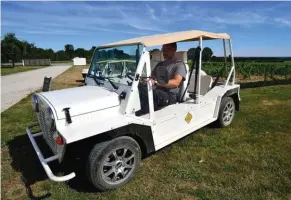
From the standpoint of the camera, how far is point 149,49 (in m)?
3.60

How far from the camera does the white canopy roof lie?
368cm

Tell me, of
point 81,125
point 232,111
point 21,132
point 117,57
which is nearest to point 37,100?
point 81,125

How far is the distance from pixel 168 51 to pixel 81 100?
2.00m

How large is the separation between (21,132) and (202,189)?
177 inches

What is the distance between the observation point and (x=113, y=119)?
10.9ft

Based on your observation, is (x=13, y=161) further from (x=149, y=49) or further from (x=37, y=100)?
(x=149, y=49)

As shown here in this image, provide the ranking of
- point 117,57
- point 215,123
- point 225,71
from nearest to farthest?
point 117,57 → point 215,123 → point 225,71

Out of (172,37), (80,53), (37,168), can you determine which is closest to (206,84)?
(172,37)

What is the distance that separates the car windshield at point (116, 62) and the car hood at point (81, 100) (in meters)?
0.35

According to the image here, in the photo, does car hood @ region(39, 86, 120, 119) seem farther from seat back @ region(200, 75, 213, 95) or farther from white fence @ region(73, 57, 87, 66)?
white fence @ region(73, 57, 87, 66)

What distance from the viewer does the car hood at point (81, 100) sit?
3185 millimetres

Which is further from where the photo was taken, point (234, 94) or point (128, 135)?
point (234, 94)

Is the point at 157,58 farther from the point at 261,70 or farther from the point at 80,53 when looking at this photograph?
the point at 80,53

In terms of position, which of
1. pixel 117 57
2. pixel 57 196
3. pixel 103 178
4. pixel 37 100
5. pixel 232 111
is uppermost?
pixel 117 57
